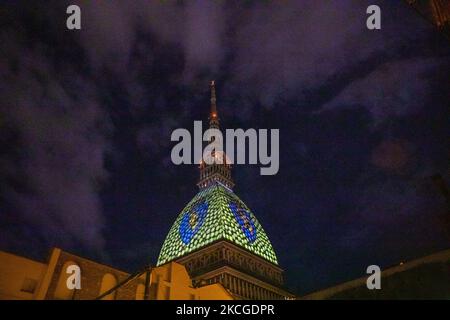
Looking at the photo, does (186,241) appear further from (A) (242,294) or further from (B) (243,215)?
(A) (242,294)

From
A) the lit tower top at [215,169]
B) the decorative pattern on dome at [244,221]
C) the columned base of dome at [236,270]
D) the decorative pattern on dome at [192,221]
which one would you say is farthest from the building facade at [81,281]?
the lit tower top at [215,169]

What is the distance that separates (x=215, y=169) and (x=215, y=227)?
13339 millimetres

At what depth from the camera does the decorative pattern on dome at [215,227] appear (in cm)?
5428

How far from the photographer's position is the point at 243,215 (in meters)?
59.0

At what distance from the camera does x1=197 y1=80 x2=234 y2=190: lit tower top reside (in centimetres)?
6391

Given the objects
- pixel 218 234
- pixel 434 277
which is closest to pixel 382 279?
pixel 434 277

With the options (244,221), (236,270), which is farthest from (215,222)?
(236,270)

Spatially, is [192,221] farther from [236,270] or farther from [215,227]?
[236,270]

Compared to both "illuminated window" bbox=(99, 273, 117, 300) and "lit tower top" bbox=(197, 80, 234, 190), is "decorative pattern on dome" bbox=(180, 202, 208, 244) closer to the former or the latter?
"lit tower top" bbox=(197, 80, 234, 190)

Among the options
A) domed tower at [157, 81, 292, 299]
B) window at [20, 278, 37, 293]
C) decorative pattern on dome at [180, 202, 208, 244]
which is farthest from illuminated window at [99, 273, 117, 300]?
decorative pattern on dome at [180, 202, 208, 244]

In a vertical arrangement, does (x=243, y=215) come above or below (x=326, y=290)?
above

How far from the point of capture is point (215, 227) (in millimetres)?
54125

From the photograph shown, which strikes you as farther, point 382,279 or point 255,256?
point 255,256
